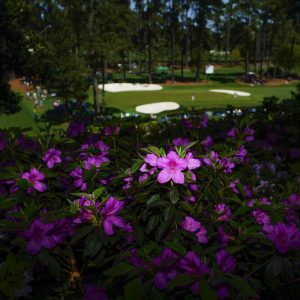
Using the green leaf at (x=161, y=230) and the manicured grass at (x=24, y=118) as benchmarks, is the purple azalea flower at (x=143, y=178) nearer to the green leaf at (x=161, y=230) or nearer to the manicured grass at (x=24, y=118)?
the green leaf at (x=161, y=230)

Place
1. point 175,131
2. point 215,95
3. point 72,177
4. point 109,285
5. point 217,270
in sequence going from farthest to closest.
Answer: point 215,95 < point 175,131 < point 72,177 < point 109,285 < point 217,270

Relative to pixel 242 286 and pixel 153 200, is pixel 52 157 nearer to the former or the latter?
pixel 153 200

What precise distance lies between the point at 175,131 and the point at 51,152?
2.40 m

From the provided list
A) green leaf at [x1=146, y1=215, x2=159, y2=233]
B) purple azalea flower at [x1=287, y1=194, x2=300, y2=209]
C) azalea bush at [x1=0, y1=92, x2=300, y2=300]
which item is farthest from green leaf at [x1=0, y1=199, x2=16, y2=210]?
purple azalea flower at [x1=287, y1=194, x2=300, y2=209]

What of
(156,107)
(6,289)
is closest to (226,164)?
(6,289)

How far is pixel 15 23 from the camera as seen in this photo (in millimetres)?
14703

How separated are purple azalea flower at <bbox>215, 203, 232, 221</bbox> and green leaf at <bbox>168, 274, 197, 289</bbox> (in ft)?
2.09

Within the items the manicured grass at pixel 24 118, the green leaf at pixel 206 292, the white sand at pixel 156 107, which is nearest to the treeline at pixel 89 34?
the manicured grass at pixel 24 118

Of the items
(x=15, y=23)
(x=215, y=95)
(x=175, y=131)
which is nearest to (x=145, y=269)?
(x=175, y=131)

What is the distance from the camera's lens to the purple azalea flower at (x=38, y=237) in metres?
1.80

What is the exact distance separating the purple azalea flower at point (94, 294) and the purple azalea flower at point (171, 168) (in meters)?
0.57

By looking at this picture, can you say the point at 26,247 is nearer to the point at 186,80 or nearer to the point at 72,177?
the point at 72,177

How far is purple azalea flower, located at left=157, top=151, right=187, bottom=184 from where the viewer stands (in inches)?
72.8

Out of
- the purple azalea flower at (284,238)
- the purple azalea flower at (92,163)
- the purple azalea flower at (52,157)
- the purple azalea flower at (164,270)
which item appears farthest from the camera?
the purple azalea flower at (52,157)
